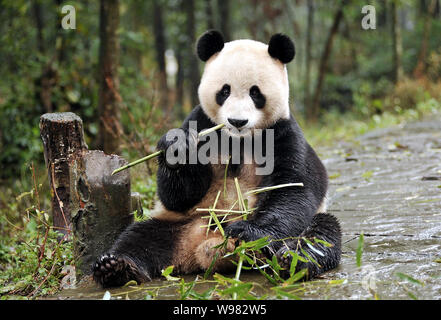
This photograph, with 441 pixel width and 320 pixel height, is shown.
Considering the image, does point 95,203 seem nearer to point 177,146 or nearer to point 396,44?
point 177,146

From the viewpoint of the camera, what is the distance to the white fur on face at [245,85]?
2902mm

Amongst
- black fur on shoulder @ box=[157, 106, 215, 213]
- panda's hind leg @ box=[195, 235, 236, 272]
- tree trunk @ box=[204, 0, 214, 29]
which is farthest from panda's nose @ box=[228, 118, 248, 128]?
tree trunk @ box=[204, 0, 214, 29]

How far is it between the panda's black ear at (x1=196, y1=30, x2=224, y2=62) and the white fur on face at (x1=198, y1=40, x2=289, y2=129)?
0.07 meters

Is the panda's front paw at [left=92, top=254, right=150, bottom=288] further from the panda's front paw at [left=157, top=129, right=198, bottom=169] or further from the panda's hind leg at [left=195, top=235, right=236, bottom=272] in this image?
the panda's front paw at [left=157, top=129, right=198, bottom=169]

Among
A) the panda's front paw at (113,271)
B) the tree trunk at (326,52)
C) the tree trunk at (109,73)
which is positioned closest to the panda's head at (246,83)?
the panda's front paw at (113,271)

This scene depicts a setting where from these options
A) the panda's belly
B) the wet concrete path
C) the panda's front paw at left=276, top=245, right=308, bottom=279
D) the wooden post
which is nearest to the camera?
the wet concrete path

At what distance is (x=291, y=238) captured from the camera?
2.69 m

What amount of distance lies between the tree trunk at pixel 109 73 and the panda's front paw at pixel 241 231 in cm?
345

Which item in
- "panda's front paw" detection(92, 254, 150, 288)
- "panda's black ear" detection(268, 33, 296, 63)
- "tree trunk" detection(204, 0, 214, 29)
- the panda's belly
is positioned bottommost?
"panda's front paw" detection(92, 254, 150, 288)

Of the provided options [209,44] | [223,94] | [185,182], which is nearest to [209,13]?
[209,44]

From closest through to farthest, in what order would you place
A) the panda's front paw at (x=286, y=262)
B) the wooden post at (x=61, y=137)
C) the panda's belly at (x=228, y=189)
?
1. the panda's front paw at (x=286, y=262)
2. the panda's belly at (x=228, y=189)
3. the wooden post at (x=61, y=137)

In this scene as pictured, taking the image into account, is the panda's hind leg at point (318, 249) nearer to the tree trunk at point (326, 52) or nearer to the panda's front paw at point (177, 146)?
the panda's front paw at point (177, 146)

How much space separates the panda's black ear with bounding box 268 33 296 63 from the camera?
9.88 feet
